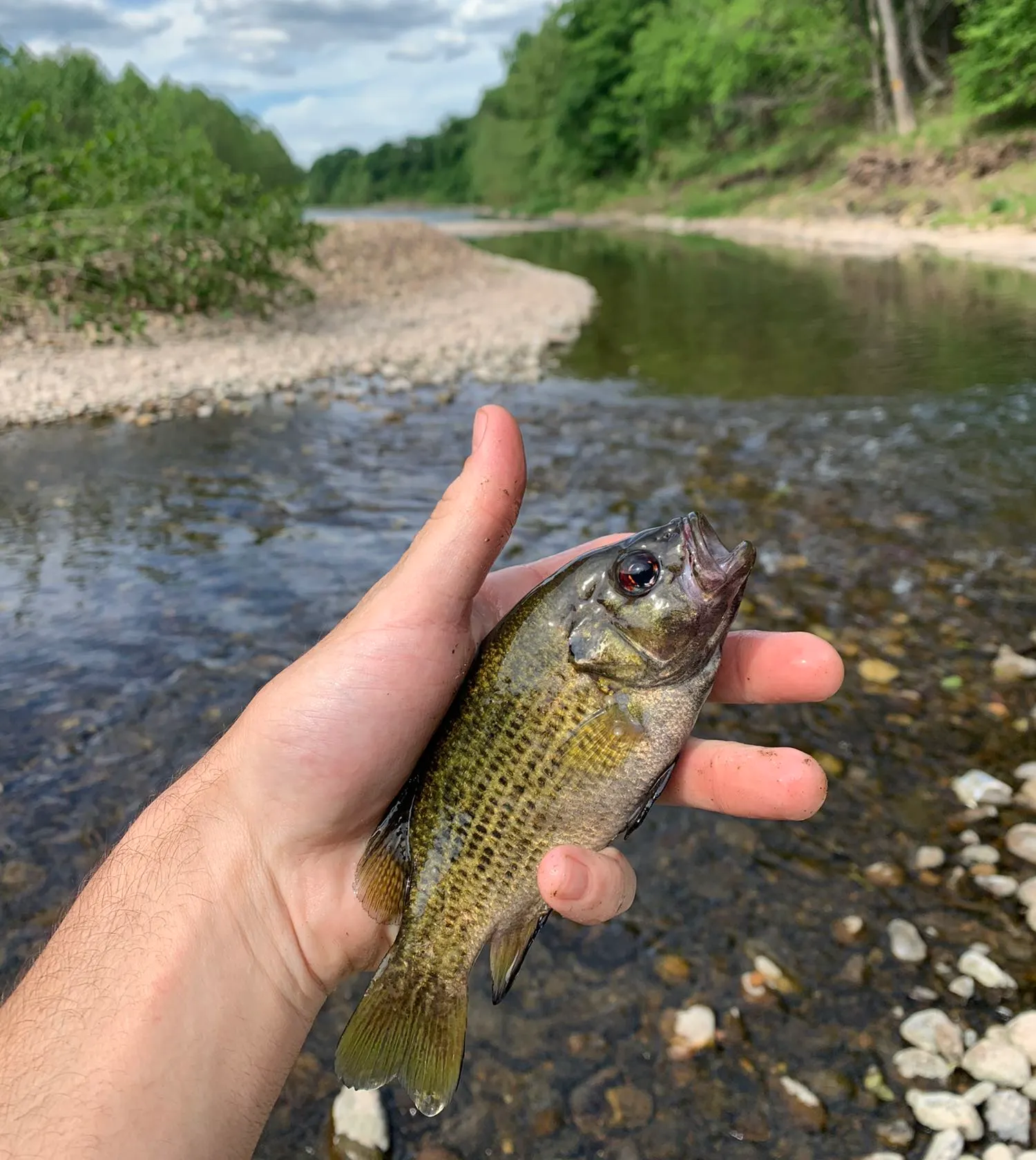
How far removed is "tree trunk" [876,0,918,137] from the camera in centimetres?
4528

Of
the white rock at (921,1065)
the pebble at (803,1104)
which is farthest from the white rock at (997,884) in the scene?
the pebble at (803,1104)

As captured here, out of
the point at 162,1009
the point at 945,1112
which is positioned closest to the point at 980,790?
the point at 945,1112

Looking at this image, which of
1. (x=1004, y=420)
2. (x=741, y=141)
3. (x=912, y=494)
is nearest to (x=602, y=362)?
(x=1004, y=420)

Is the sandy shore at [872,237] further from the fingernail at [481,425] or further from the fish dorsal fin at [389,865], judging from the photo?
the fish dorsal fin at [389,865]

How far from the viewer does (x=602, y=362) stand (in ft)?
59.4

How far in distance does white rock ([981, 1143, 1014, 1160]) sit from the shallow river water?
345 mm

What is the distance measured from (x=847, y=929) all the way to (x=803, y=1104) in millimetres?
956

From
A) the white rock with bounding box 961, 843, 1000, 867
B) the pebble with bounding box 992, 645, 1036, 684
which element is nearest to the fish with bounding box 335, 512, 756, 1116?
the white rock with bounding box 961, 843, 1000, 867

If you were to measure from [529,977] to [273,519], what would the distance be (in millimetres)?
6655

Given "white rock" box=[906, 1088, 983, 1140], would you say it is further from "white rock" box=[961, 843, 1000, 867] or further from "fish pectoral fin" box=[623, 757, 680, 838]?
"fish pectoral fin" box=[623, 757, 680, 838]

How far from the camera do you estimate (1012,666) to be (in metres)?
A: 6.12

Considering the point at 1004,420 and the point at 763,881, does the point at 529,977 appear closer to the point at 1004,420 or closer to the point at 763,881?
the point at 763,881

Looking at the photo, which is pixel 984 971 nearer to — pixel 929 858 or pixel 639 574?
pixel 929 858

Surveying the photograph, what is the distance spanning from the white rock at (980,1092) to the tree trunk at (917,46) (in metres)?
57.0
